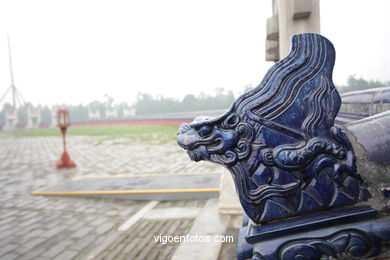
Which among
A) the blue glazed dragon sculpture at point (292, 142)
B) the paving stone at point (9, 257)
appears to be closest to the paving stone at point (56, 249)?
the paving stone at point (9, 257)

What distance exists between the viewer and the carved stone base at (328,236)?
2.59 ft

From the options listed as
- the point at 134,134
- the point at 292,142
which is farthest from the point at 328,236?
the point at 134,134

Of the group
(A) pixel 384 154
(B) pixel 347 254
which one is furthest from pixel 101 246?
(A) pixel 384 154

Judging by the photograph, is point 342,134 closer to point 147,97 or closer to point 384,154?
point 384,154

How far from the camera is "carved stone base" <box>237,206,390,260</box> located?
79 cm

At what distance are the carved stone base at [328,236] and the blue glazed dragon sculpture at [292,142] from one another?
1.8 inches

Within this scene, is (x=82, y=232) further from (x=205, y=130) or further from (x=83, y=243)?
(x=205, y=130)

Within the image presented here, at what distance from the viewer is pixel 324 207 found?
864 millimetres

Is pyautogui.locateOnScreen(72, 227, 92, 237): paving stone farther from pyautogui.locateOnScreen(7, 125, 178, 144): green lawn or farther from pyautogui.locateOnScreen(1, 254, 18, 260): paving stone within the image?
pyautogui.locateOnScreen(7, 125, 178, 144): green lawn

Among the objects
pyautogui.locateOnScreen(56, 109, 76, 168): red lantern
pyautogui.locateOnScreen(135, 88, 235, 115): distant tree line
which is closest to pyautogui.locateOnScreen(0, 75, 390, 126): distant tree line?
pyautogui.locateOnScreen(135, 88, 235, 115): distant tree line

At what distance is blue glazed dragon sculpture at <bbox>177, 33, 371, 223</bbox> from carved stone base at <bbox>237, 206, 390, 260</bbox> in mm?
45

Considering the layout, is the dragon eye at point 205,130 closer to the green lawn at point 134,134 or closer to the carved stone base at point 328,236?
the carved stone base at point 328,236

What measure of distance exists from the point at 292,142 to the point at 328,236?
1.02ft

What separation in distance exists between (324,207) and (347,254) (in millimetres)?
149
